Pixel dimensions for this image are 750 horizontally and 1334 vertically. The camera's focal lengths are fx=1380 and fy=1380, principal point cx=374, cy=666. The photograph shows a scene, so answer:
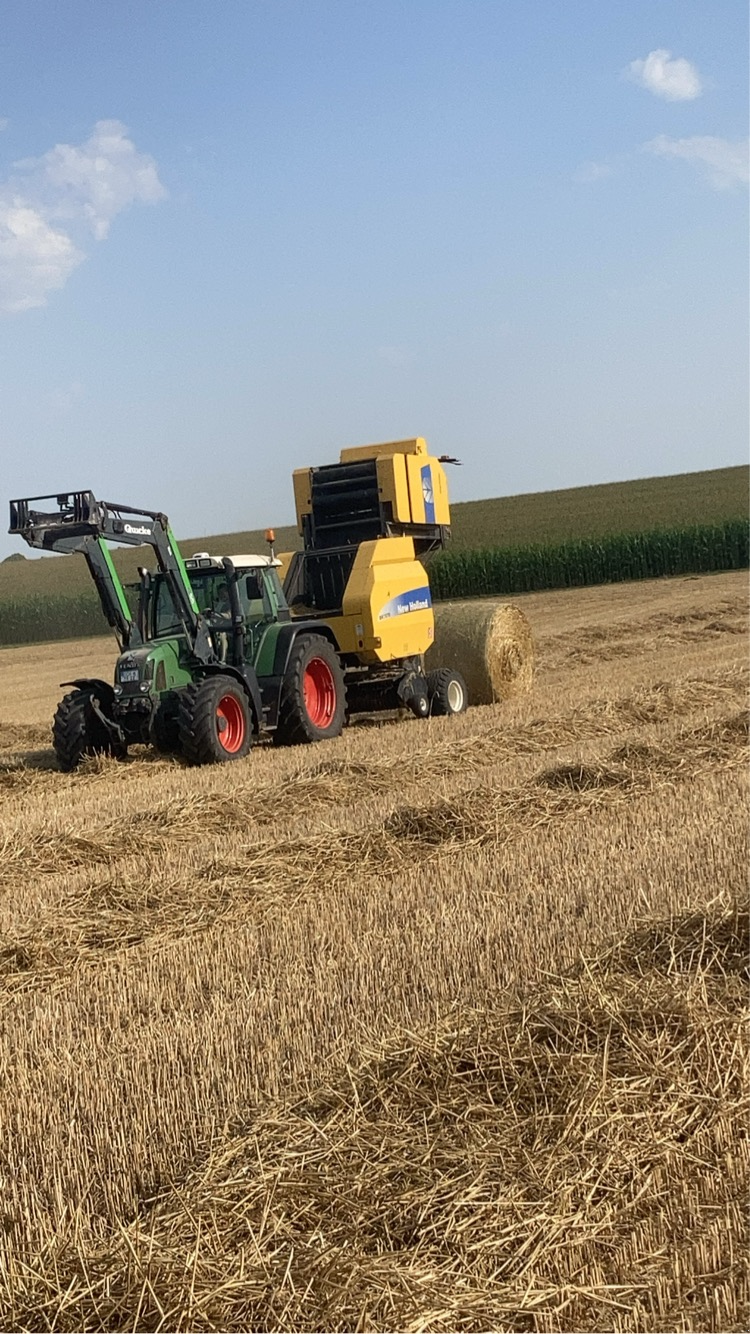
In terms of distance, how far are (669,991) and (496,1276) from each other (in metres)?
1.38

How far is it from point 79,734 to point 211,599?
172cm

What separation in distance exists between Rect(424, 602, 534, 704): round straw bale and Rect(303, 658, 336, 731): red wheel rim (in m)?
2.21

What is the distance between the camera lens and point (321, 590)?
45.3ft

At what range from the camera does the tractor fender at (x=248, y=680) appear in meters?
11.5

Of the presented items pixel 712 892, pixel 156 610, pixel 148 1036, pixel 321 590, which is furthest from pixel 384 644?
pixel 148 1036

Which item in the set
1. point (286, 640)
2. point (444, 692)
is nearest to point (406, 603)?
point (444, 692)

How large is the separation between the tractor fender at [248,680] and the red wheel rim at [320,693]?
617mm

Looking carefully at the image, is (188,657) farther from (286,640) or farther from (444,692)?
(444,692)

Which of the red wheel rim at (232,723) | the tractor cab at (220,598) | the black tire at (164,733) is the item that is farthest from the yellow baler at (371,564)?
the black tire at (164,733)

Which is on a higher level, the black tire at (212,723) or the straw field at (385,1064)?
the black tire at (212,723)

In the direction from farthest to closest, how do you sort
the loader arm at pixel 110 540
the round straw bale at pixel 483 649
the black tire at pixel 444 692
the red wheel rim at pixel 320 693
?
the round straw bale at pixel 483 649 → the black tire at pixel 444 692 → the red wheel rim at pixel 320 693 → the loader arm at pixel 110 540

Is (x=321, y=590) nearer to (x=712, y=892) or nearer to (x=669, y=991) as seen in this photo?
(x=712, y=892)

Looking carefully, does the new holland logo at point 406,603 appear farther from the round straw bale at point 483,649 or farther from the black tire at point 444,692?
the black tire at point 444,692

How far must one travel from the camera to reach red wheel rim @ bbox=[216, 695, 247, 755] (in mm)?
11219
